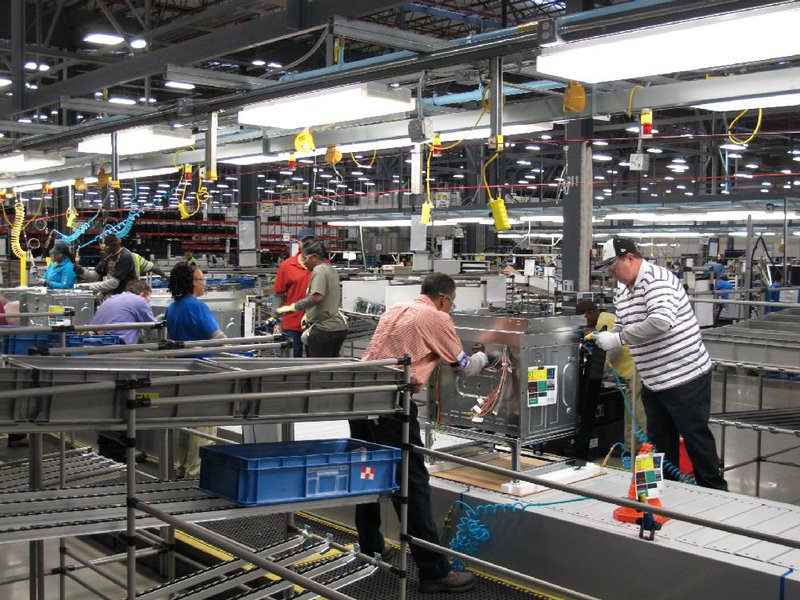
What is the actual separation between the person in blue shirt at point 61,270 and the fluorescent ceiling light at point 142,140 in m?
3.02

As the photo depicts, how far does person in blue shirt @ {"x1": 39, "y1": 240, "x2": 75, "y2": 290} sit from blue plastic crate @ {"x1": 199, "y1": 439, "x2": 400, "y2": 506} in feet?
24.3

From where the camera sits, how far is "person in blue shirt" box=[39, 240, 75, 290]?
10.4 m

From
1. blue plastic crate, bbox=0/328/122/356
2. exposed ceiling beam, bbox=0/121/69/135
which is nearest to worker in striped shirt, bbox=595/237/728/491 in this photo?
blue plastic crate, bbox=0/328/122/356

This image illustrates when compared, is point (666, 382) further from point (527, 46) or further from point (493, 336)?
point (527, 46)

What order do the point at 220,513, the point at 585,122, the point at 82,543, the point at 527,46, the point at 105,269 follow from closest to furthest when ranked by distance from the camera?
the point at 220,513 → the point at 527,46 → the point at 82,543 → the point at 105,269 → the point at 585,122

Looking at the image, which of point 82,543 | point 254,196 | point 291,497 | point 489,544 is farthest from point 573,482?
point 254,196

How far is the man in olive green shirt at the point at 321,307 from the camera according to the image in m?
7.65

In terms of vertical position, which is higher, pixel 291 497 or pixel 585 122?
pixel 585 122

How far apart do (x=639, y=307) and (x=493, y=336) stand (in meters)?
0.96

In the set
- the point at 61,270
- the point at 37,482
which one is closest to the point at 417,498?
the point at 37,482

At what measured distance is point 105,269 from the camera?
31.9ft

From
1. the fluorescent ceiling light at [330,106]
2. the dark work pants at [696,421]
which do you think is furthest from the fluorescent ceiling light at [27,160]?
the dark work pants at [696,421]

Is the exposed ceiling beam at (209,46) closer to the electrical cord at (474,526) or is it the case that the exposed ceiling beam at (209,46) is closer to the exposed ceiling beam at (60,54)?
the exposed ceiling beam at (60,54)

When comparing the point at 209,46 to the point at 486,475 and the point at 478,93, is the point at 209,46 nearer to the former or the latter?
the point at 478,93
